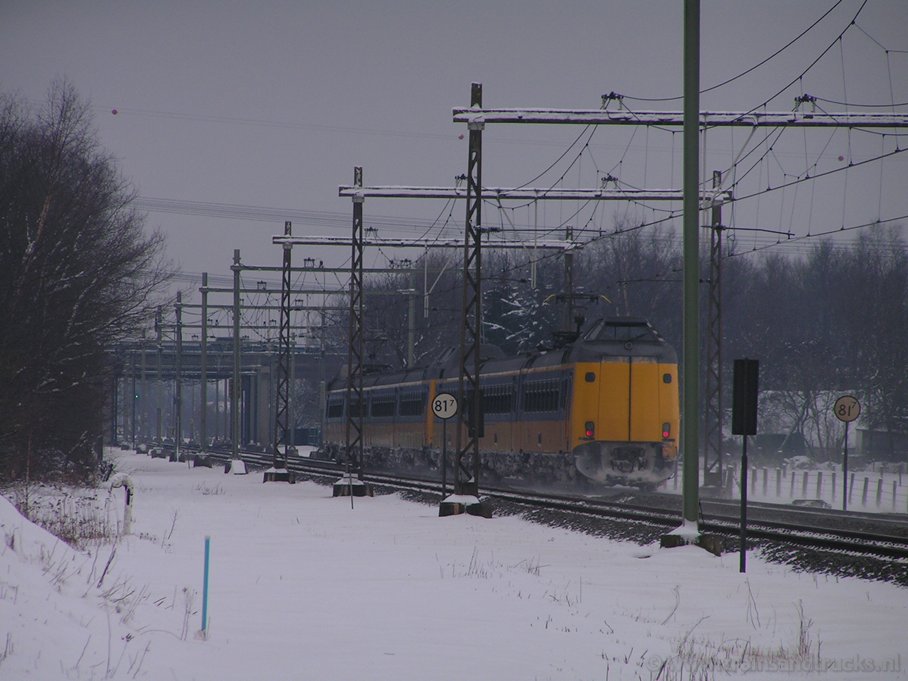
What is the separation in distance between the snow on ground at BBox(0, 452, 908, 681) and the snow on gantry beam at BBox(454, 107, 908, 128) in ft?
32.9

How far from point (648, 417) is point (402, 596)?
64.2 feet

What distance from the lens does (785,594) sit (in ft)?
47.9

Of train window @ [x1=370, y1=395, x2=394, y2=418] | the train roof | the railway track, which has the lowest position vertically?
the railway track

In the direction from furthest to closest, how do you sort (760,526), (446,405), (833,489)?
1. (833,489)
2. (446,405)
3. (760,526)

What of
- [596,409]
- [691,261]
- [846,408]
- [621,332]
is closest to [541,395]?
[596,409]

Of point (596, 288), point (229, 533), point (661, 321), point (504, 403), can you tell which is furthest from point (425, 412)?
point (596, 288)

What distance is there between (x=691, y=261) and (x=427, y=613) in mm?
7398

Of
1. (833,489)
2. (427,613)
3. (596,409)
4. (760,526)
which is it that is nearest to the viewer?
(427,613)

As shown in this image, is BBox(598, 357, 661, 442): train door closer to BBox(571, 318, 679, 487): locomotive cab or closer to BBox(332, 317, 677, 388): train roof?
BBox(571, 318, 679, 487): locomotive cab

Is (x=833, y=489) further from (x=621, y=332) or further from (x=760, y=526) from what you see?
(x=760, y=526)

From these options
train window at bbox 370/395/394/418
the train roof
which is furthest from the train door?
train window at bbox 370/395/394/418

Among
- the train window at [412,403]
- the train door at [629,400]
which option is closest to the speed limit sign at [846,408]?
the train door at [629,400]

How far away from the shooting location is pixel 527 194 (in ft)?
114

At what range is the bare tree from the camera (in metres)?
31.2
